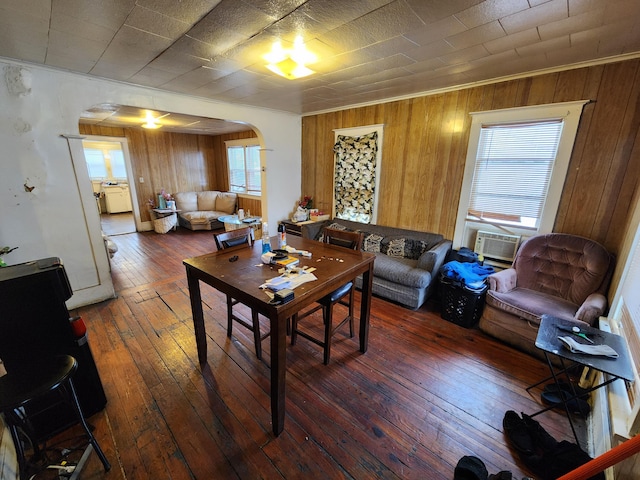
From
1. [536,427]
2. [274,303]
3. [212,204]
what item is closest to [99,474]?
[274,303]

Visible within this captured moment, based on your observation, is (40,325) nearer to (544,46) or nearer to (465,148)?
(544,46)

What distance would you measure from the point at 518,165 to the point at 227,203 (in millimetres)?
6297

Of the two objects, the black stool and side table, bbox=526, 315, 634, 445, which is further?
side table, bbox=526, 315, 634, 445

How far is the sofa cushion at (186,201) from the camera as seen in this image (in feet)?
22.3

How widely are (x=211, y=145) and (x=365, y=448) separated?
8.00 m

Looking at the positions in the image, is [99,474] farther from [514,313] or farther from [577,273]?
[577,273]

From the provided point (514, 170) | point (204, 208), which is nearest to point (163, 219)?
point (204, 208)

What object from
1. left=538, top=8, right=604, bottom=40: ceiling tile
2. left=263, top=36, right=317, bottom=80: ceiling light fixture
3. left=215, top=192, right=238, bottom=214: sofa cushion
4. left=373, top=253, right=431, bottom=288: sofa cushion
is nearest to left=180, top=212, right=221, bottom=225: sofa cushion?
left=215, top=192, right=238, bottom=214: sofa cushion

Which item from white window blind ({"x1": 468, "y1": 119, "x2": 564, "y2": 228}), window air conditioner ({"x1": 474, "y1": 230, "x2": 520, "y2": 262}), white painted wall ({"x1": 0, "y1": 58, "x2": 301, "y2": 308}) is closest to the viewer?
white painted wall ({"x1": 0, "y1": 58, "x2": 301, "y2": 308})

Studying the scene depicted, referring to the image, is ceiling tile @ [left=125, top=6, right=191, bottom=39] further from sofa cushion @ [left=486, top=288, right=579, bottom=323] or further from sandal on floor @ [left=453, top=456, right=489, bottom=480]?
sofa cushion @ [left=486, top=288, right=579, bottom=323]

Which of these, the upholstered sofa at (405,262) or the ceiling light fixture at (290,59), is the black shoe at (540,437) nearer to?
the upholstered sofa at (405,262)

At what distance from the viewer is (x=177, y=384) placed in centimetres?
194

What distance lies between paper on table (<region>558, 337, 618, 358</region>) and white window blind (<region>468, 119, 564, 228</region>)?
5.24 ft

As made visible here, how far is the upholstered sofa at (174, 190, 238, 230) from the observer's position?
653cm
